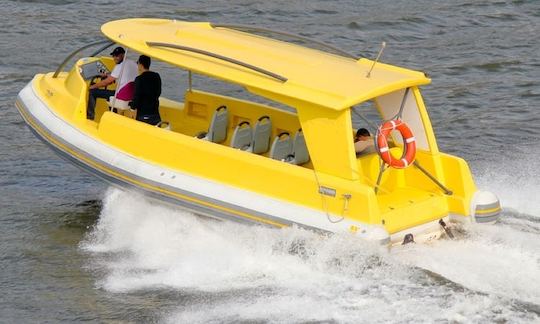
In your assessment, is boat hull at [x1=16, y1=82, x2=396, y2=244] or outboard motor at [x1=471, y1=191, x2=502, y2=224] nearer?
boat hull at [x1=16, y1=82, x2=396, y2=244]

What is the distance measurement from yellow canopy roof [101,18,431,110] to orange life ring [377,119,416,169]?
372mm

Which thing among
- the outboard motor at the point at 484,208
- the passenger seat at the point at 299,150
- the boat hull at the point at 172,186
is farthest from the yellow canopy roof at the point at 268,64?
the outboard motor at the point at 484,208

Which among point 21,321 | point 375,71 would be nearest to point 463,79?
point 375,71

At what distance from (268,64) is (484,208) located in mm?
2592

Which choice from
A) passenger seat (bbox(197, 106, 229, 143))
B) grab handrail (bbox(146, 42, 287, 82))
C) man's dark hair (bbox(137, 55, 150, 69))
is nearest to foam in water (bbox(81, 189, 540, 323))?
passenger seat (bbox(197, 106, 229, 143))

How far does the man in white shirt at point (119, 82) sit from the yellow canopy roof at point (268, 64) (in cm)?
42

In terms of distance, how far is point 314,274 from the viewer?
438 inches

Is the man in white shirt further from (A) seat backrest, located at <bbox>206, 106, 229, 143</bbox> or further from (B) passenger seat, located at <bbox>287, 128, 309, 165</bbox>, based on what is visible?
(B) passenger seat, located at <bbox>287, 128, 309, 165</bbox>

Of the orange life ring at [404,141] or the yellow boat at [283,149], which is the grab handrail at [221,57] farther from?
the orange life ring at [404,141]

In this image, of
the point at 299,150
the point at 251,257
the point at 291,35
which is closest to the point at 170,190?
the point at 251,257

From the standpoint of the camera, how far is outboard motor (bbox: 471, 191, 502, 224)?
1176 cm

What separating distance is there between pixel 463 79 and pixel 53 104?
814cm

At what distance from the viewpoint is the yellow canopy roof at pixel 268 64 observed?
11.3m

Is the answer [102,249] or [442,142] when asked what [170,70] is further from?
[102,249]
